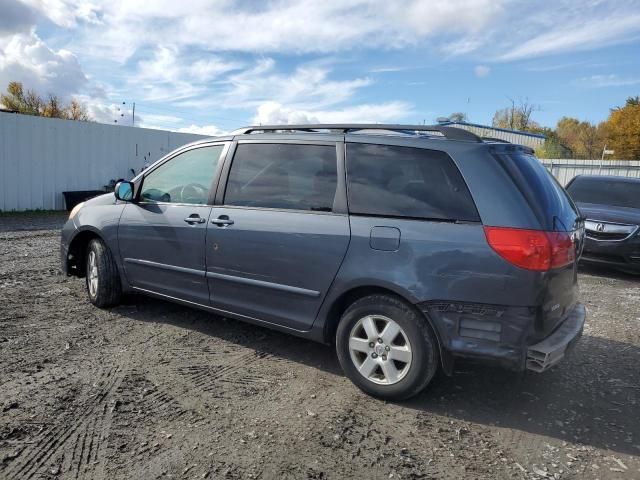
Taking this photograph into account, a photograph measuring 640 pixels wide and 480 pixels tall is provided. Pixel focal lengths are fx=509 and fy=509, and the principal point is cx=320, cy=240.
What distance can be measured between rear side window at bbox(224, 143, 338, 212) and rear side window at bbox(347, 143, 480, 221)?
0.21m

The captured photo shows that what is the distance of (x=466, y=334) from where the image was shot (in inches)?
124

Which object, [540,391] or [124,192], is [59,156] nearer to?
[124,192]

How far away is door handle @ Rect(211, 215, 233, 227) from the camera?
412cm

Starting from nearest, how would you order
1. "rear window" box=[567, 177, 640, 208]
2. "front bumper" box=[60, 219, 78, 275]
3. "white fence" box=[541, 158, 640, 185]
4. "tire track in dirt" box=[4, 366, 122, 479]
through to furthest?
1. "tire track in dirt" box=[4, 366, 122, 479]
2. "front bumper" box=[60, 219, 78, 275]
3. "rear window" box=[567, 177, 640, 208]
4. "white fence" box=[541, 158, 640, 185]

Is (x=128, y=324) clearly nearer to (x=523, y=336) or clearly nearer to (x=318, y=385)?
(x=318, y=385)

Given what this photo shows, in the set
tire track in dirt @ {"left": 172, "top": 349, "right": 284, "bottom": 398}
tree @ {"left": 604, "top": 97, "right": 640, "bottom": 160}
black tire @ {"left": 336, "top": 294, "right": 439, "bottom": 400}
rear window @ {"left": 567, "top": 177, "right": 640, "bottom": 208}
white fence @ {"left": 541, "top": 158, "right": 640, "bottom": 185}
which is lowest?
tire track in dirt @ {"left": 172, "top": 349, "right": 284, "bottom": 398}

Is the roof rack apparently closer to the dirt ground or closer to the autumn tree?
the dirt ground

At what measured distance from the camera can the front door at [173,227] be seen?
4.37 m

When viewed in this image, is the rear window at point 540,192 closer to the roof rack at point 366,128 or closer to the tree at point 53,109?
the roof rack at point 366,128

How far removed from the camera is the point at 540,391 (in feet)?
12.3

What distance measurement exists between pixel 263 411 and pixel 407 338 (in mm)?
1046

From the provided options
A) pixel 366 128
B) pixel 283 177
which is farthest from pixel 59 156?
pixel 366 128

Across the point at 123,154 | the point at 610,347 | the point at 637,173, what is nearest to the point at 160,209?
the point at 610,347

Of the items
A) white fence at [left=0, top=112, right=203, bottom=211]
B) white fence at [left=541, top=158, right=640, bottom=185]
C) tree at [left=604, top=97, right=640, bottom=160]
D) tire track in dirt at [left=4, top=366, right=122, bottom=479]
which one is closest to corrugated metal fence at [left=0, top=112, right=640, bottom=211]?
white fence at [left=0, top=112, right=203, bottom=211]
